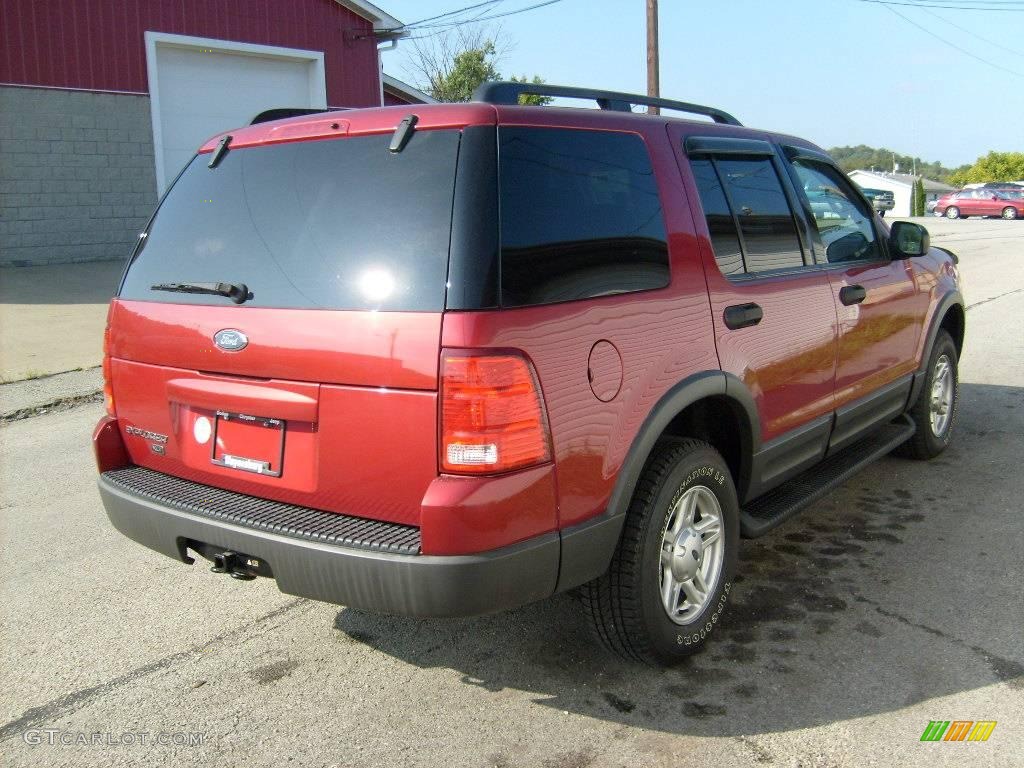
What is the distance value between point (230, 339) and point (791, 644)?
224cm

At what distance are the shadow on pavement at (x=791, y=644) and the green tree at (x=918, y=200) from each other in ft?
155

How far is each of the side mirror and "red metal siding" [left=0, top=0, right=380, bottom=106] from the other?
14.3 metres

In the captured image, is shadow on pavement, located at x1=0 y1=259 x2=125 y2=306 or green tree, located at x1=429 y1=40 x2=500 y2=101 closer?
shadow on pavement, located at x1=0 y1=259 x2=125 y2=306

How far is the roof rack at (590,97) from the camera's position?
2.98 m

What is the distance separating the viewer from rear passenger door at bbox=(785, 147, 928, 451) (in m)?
4.28

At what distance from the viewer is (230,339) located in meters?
2.93

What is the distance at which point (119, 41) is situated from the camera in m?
15.5

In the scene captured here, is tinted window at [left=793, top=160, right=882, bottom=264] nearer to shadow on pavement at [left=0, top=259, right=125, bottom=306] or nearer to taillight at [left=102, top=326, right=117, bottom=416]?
taillight at [left=102, top=326, right=117, bottom=416]

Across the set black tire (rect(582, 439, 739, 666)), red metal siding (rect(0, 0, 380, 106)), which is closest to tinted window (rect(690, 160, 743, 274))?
black tire (rect(582, 439, 739, 666))

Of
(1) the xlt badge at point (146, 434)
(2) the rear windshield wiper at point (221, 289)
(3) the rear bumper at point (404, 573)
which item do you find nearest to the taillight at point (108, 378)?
(1) the xlt badge at point (146, 434)

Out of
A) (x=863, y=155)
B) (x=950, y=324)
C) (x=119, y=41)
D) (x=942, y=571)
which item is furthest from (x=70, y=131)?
(x=863, y=155)

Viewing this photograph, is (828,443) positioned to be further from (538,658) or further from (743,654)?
(538,658)

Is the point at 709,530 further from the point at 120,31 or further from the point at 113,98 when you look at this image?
the point at 120,31

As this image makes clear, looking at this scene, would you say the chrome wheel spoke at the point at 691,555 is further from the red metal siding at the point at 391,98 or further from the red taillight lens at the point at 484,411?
the red metal siding at the point at 391,98
